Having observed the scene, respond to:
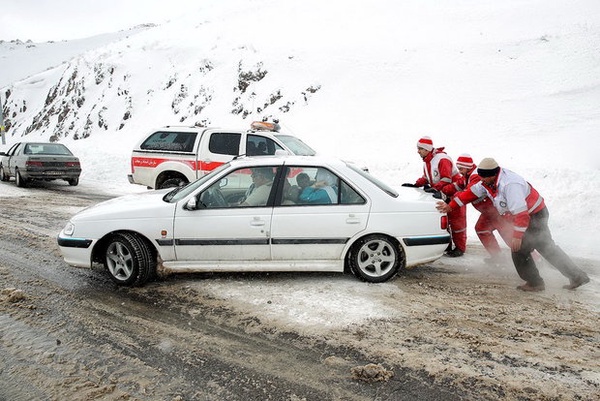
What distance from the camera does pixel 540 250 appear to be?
4652 mm

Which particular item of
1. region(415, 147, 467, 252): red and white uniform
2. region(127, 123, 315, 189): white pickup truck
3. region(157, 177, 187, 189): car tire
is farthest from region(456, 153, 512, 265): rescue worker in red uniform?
region(157, 177, 187, 189): car tire

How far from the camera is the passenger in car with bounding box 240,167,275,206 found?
4.74 meters

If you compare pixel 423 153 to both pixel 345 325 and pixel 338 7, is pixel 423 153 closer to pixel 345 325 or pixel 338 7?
pixel 345 325

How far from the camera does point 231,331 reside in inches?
146

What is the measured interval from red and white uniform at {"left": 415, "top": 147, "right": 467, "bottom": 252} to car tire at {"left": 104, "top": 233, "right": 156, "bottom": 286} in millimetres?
3869

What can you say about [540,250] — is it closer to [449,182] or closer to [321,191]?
[449,182]

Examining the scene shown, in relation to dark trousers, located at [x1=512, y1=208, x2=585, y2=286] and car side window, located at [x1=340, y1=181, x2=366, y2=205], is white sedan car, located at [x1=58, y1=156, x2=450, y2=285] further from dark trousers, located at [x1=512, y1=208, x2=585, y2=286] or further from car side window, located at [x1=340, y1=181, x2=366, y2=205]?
dark trousers, located at [x1=512, y1=208, x2=585, y2=286]

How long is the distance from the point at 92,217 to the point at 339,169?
9.16ft

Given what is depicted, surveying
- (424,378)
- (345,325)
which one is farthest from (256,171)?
(424,378)

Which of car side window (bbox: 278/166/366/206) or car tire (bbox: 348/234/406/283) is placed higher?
car side window (bbox: 278/166/366/206)

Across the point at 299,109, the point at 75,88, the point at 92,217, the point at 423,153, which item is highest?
the point at 75,88

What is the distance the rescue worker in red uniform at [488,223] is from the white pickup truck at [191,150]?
12.8ft

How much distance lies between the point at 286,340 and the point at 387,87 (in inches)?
592

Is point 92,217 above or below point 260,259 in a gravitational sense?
above
